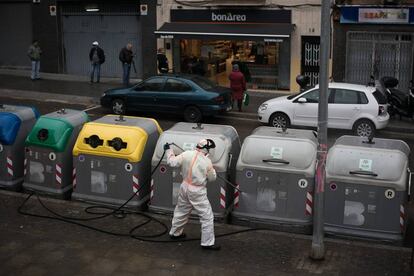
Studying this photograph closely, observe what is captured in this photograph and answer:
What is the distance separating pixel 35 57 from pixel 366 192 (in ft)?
62.0

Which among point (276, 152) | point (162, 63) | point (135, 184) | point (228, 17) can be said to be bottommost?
point (135, 184)

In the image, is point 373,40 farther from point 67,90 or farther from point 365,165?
point 365,165

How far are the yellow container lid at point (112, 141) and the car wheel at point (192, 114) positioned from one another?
768 centimetres

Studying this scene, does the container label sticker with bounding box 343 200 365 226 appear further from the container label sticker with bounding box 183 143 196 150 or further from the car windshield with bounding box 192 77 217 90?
the car windshield with bounding box 192 77 217 90

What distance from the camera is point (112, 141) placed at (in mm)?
10328

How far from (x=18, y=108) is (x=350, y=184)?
657 centimetres

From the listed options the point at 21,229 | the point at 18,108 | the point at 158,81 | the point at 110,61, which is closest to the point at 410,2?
the point at 158,81

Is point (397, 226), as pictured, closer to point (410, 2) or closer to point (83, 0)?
point (410, 2)

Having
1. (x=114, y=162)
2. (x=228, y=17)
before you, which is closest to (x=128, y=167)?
(x=114, y=162)

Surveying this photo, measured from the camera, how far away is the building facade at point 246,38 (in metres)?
22.5

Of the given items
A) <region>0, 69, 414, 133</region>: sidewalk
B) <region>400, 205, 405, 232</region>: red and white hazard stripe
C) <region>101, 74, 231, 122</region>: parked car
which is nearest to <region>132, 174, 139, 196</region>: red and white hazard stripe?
<region>400, 205, 405, 232</region>: red and white hazard stripe

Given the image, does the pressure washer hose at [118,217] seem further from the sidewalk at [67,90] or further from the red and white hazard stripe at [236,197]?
the sidewalk at [67,90]

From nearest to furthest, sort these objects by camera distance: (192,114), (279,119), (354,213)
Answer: (354,213) < (279,119) < (192,114)

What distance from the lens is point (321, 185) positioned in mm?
8477
